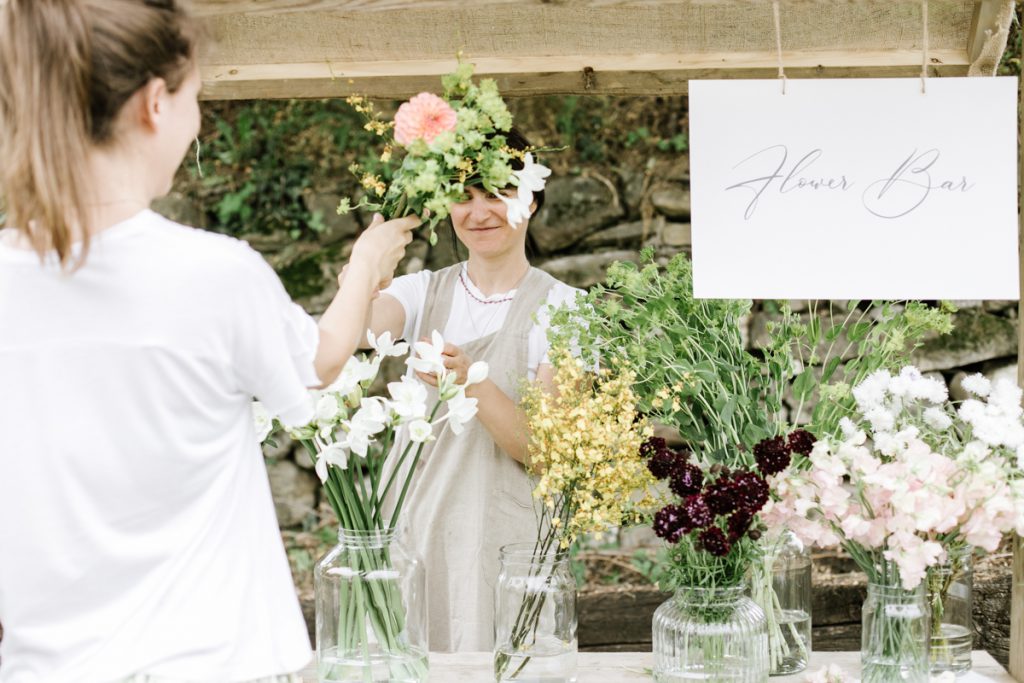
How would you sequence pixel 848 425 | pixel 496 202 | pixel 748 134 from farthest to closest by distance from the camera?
pixel 496 202 < pixel 748 134 < pixel 848 425

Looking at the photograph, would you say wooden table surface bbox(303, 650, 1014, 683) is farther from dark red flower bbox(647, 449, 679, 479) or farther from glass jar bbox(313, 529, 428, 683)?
dark red flower bbox(647, 449, 679, 479)

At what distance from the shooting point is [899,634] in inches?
58.4

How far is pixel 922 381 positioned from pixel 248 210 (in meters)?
3.75

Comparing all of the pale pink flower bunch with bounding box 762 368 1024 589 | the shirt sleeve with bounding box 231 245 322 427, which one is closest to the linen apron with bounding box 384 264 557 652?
the pale pink flower bunch with bounding box 762 368 1024 589

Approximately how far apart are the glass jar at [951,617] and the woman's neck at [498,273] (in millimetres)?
1062

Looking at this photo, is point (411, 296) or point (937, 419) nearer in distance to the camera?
point (937, 419)

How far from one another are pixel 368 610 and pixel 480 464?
2.22 feet

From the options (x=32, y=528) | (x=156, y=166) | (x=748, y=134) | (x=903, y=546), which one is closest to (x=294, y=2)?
(x=156, y=166)

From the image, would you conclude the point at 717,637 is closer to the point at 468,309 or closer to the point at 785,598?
the point at 785,598

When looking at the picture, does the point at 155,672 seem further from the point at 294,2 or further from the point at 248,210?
the point at 248,210

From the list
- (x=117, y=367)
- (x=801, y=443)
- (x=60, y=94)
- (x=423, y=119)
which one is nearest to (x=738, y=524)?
(x=801, y=443)

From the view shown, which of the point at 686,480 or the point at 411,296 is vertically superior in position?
the point at 411,296

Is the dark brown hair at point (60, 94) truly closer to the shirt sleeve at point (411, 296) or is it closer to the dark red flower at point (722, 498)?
the dark red flower at point (722, 498)

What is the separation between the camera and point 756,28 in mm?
1967
